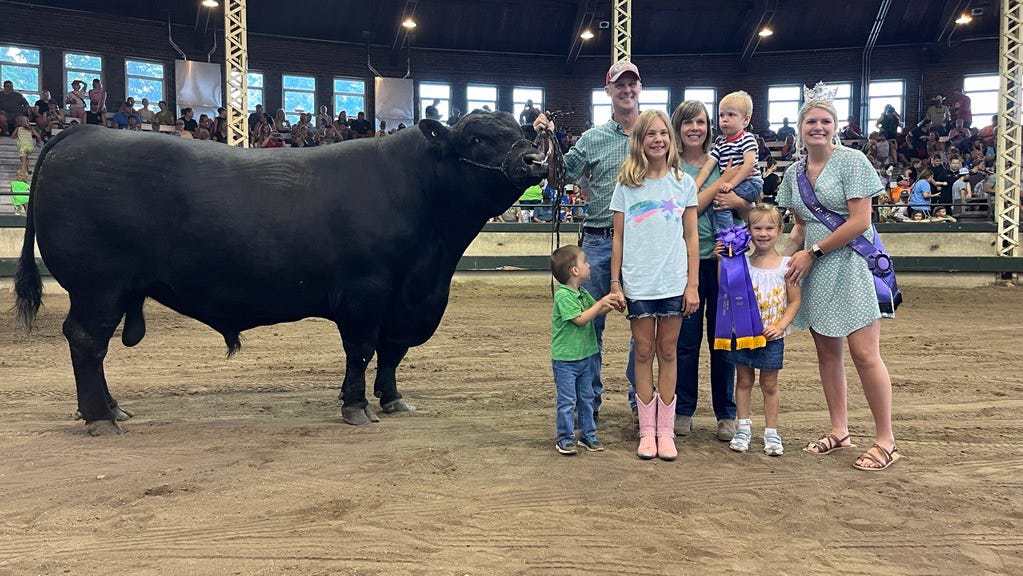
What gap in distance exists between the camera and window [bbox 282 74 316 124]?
2633 centimetres

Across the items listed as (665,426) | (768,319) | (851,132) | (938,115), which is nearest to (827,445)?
(768,319)

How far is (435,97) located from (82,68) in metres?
11.3

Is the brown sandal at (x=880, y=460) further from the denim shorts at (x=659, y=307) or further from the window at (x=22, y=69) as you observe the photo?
the window at (x=22, y=69)

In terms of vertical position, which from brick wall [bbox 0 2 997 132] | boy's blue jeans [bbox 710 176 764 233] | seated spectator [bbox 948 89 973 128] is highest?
brick wall [bbox 0 2 997 132]

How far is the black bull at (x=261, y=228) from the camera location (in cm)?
485

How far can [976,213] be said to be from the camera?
15.7 m

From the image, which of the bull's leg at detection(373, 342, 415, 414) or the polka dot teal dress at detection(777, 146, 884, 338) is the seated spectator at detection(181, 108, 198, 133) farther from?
the polka dot teal dress at detection(777, 146, 884, 338)

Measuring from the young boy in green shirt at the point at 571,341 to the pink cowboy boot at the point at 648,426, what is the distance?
27 cm

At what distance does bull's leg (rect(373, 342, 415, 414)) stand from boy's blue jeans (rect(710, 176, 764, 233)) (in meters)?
2.35

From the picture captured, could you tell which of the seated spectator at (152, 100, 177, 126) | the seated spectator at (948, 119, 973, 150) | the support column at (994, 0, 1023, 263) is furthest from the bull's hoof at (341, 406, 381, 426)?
the seated spectator at (948, 119, 973, 150)

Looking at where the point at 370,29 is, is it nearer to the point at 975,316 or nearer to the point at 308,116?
the point at 308,116

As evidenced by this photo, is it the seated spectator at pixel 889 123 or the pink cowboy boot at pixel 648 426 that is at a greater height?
the seated spectator at pixel 889 123

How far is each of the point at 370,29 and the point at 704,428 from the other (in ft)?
78.9

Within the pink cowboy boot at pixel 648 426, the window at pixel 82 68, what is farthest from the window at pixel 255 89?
the pink cowboy boot at pixel 648 426
